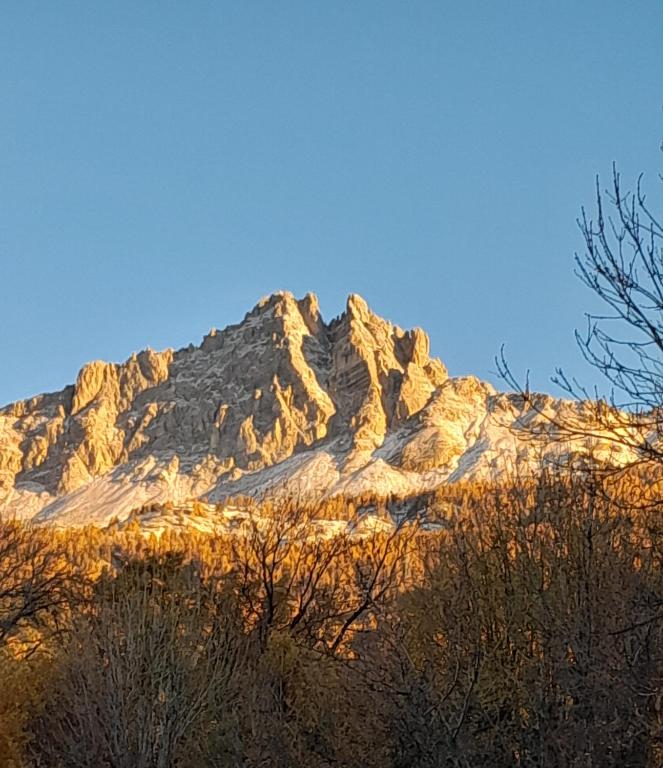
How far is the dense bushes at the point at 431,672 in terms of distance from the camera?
13.6 m

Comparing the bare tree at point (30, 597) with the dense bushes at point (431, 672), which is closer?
the dense bushes at point (431, 672)

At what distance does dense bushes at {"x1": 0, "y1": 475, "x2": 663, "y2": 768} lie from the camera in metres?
13.6

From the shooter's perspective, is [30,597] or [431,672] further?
[30,597]

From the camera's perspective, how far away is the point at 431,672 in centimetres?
1470

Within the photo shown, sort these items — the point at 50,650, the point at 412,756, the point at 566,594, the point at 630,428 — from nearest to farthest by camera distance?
1. the point at 630,428
2. the point at 412,756
3. the point at 566,594
4. the point at 50,650

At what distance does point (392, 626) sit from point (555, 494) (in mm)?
5741

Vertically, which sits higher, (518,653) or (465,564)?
(465,564)

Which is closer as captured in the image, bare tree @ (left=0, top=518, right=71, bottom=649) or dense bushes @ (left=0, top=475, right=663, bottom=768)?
dense bushes @ (left=0, top=475, right=663, bottom=768)

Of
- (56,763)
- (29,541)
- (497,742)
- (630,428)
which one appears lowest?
(56,763)

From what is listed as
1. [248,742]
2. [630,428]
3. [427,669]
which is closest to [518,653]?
[427,669]

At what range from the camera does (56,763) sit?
1919 centimetres

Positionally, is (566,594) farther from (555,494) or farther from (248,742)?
(248,742)

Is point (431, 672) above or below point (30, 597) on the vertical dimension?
below

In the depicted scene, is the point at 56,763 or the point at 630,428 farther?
the point at 56,763
